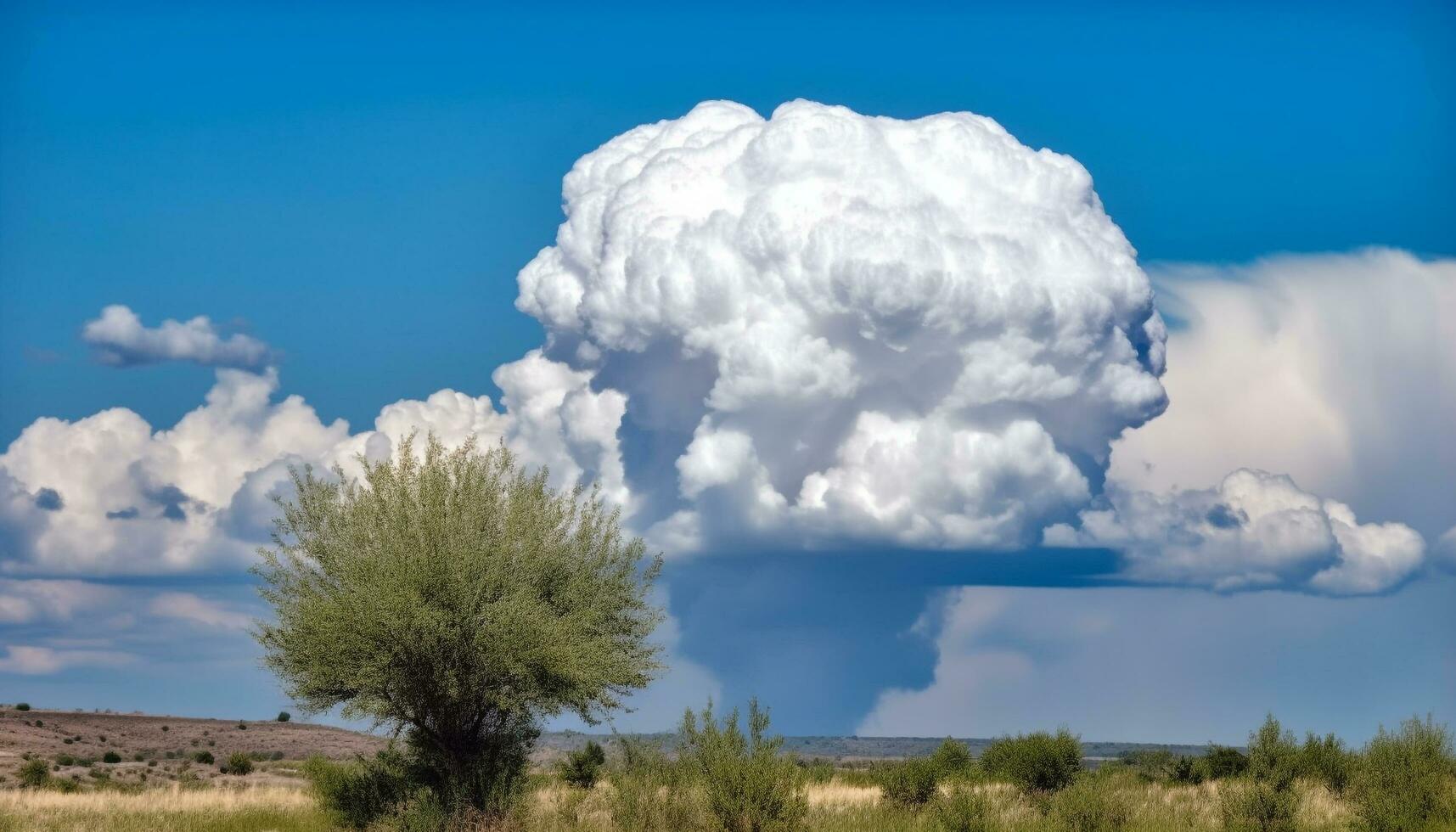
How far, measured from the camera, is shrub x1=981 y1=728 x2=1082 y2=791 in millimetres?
47781

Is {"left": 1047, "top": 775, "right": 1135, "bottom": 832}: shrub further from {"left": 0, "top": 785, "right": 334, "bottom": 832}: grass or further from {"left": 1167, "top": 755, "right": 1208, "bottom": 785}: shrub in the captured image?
{"left": 1167, "top": 755, "right": 1208, "bottom": 785}: shrub

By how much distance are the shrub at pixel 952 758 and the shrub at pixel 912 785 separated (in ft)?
2.46

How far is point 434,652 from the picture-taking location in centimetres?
3053

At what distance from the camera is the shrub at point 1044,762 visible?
157 ft

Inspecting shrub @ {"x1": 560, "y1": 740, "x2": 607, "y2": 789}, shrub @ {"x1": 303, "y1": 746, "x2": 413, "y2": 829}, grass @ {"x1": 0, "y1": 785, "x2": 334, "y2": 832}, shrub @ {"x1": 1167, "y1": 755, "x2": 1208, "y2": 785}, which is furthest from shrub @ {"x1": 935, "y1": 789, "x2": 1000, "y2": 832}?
shrub @ {"x1": 1167, "y1": 755, "x2": 1208, "y2": 785}

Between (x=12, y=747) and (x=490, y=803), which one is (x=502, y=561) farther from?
(x=12, y=747)

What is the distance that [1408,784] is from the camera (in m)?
35.2

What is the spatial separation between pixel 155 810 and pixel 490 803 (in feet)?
39.9

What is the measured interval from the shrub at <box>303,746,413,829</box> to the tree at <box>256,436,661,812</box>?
2.54ft

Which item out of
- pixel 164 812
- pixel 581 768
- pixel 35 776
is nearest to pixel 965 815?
pixel 164 812

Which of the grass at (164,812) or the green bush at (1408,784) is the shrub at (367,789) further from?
the green bush at (1408,784)

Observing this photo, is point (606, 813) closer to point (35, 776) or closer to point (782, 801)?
point (782, 801)

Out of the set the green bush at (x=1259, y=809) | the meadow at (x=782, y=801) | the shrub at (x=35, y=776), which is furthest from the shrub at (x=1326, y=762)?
the shrub at (x=35, y=776)

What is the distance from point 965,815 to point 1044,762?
16510mm
